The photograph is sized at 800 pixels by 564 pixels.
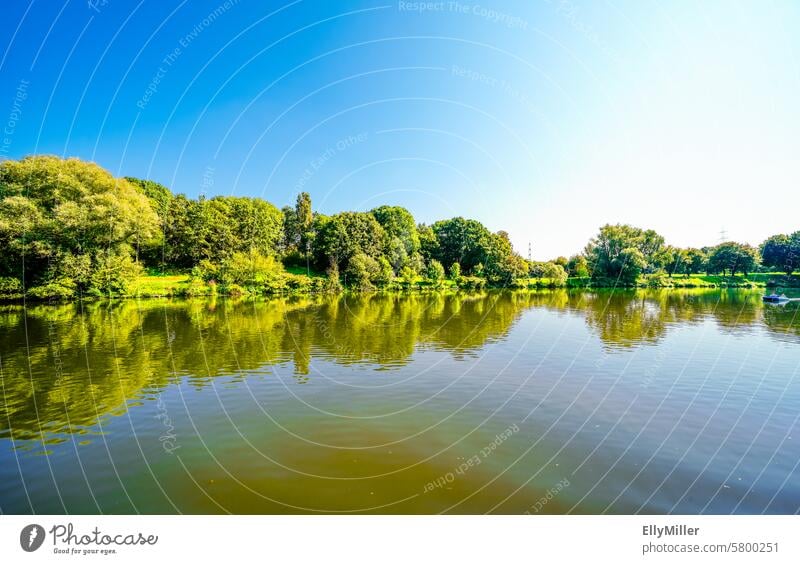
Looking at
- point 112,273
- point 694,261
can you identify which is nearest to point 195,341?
point 112,273

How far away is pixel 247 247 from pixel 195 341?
61.6 m

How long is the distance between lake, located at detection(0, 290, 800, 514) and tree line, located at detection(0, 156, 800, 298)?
3514 centimetres

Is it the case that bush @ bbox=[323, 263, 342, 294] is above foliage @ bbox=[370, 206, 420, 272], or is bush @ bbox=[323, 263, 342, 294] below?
below

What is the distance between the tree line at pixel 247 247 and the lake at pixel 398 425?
35.1 meters

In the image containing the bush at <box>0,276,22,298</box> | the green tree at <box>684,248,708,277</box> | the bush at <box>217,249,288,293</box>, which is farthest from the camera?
the green tree at <box>684,248,708,277</box>

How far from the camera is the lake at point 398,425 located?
27.6 ft

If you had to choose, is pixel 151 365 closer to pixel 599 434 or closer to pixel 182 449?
pixel 182 449

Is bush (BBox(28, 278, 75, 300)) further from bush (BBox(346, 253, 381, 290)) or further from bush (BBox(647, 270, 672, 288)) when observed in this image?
bush (BBox(647, 270, 672, 288))

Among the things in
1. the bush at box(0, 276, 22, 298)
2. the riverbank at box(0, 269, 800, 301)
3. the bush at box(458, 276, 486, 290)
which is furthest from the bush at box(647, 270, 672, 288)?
the bush at box(0, 276, 22, 298)

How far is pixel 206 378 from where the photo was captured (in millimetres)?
17328

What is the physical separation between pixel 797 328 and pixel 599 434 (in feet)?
108

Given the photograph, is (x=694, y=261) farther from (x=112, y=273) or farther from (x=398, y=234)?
(x=112, y=273)

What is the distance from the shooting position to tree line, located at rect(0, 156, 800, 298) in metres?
52.9

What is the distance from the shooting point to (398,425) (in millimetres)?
12281
